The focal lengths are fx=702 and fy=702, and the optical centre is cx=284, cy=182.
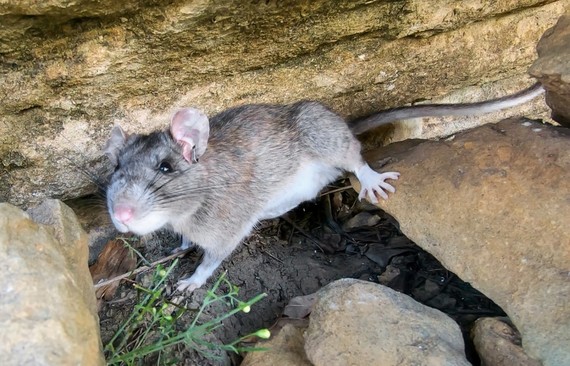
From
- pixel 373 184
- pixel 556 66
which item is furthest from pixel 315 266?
pixel 556 66

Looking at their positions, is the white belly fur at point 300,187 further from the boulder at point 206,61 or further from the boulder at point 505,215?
the boulder at point 505,215

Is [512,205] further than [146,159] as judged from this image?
No

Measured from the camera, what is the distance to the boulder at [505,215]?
9.84 feet

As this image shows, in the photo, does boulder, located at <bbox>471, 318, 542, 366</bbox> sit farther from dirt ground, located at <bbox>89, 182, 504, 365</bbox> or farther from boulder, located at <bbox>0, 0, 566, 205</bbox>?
boulder, located at <bbox>0, 0, 566, 205</bbox>

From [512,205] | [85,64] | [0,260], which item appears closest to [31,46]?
[85,64]

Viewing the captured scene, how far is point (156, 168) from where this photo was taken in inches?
149

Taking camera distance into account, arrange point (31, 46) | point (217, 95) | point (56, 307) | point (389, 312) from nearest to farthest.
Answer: point (56, 307) → point (389, 312) → point (31, 46) → point (217, 95)

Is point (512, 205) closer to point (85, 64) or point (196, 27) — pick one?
point (196, 27)

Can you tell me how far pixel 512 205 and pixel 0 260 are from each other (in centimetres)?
231

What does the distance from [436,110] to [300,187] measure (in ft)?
3.26

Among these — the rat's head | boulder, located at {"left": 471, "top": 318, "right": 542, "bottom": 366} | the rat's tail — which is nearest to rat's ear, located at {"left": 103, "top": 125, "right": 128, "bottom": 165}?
the rat's head

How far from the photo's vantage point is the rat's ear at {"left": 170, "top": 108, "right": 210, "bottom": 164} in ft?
12.1

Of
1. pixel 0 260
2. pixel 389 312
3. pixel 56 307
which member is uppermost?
pixel 0 260

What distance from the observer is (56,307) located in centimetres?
237
